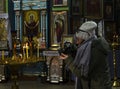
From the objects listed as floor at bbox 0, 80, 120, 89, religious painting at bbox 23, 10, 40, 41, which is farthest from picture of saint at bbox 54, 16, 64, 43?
floor at bbox 0, 80, 120, 89

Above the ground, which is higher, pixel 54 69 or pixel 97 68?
pixel 97 68

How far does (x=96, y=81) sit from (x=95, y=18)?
7764 mm

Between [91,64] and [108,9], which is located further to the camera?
[108,9]

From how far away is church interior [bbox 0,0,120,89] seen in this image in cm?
1052

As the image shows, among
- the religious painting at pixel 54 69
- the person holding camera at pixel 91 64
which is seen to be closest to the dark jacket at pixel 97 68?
the person holding camera at pixel 91 64

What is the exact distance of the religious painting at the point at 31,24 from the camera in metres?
11.3

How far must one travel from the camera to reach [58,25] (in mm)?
10914

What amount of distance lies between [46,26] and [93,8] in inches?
58.1

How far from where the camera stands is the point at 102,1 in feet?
35.9

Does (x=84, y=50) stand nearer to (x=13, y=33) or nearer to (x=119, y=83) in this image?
(x=119, y=83)

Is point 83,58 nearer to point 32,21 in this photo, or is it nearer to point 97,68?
point 97,68

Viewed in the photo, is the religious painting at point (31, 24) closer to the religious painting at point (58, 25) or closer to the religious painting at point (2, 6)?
the religious painting at point (58, 25)

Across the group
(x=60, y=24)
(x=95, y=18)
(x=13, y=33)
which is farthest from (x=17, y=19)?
(x=95, y=18)

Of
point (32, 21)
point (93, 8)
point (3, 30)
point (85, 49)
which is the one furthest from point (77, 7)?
point (85, 49)
